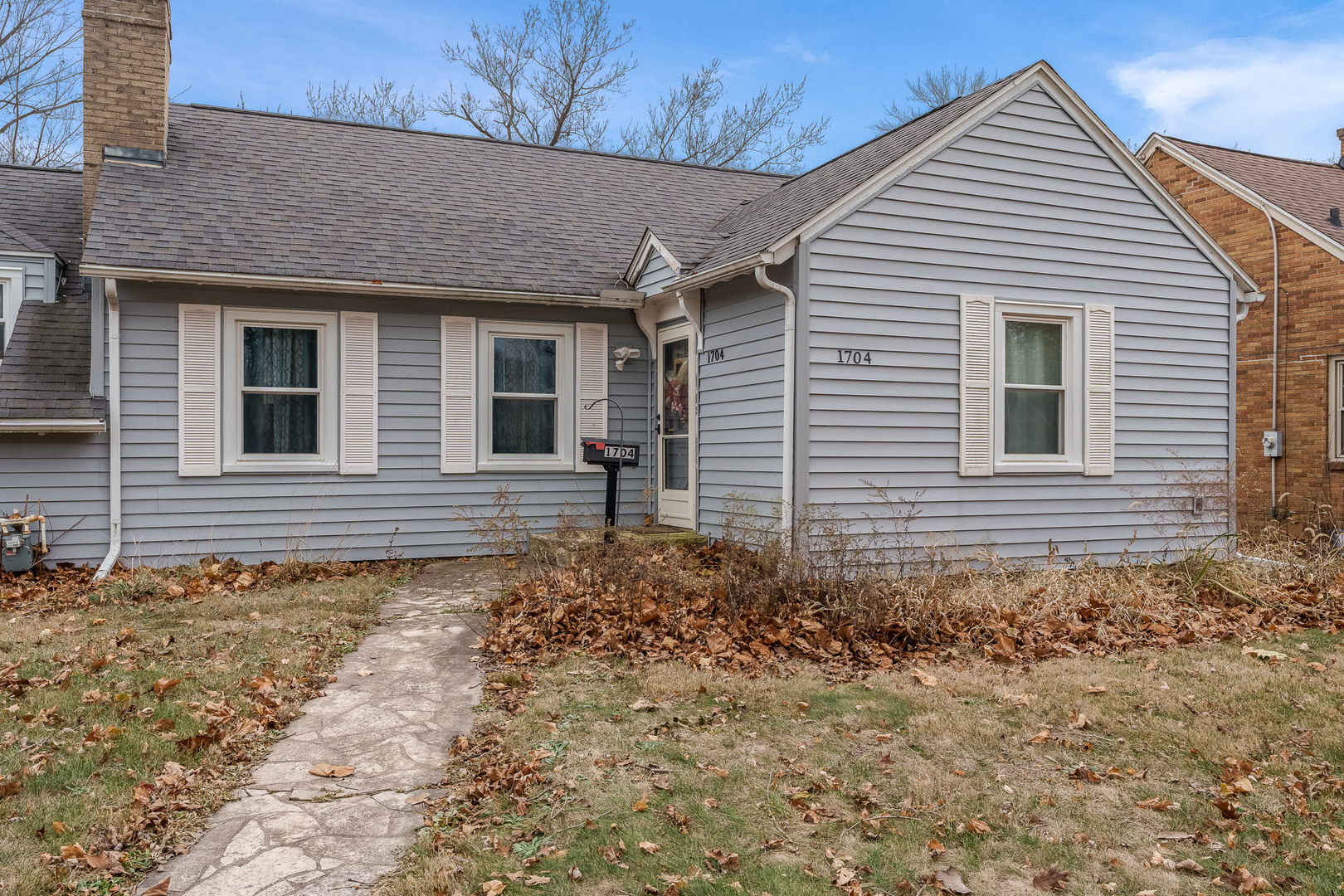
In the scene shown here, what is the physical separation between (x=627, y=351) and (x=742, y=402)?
2119mm

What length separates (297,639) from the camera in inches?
246

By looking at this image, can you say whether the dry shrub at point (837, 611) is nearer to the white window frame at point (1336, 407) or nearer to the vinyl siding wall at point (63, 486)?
the vinyl siding wall at point (63, 486)

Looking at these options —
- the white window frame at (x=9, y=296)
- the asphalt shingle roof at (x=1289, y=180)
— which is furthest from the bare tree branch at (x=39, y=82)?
the asphalt shingle roof at (x=1289, y=180)

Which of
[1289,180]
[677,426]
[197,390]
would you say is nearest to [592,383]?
[677,426]

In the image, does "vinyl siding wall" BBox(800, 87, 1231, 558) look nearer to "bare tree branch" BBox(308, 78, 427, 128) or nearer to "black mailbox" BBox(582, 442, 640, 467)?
"black mailbox" BBox(582, 442, 640, 467)

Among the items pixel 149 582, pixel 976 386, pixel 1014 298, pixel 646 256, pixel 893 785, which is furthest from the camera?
pixel 646 256

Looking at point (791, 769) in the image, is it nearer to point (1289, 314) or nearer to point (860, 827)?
point (860, 827)

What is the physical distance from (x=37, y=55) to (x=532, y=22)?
1037cm

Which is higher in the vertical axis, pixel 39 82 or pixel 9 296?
pixel 39 82

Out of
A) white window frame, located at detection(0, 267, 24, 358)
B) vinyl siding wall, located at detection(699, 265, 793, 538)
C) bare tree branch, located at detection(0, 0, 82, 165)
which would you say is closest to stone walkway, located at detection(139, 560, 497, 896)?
vinyl siding wall, located at detection(699, 265, 793, 538)

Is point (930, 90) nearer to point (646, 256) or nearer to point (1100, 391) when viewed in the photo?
point (646, 256)

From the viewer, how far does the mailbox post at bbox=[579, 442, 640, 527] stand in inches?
359

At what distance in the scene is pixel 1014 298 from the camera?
29.5ft

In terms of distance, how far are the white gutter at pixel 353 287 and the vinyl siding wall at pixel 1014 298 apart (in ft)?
9.55
